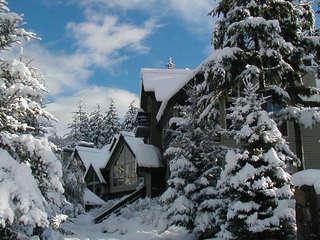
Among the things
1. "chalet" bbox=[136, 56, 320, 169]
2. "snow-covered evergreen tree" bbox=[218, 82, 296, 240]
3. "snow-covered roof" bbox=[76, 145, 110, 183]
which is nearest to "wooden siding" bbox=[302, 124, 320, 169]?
"chalet" bbox=[136, 56, 320, 169]

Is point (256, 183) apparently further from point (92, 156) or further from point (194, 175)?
point (92, 156)

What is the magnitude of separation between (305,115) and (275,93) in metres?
1.62

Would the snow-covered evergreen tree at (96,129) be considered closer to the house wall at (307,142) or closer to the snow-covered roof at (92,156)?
the snow-covered roof at (92,156)

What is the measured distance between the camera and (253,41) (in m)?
15.4

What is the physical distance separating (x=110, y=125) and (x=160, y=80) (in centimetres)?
3455

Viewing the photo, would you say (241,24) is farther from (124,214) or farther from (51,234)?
(124,214)

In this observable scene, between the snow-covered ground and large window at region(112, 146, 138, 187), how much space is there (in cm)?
757

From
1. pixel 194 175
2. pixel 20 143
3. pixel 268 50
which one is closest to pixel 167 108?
pixel 194 175

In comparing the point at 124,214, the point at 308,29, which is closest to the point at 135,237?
the point at 124,214

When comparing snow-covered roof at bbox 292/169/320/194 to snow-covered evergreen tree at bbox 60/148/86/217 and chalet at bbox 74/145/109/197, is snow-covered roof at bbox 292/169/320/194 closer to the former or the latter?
snow-covered evergreen tree at bbox 60/148/86/217

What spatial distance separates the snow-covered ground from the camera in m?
15.8

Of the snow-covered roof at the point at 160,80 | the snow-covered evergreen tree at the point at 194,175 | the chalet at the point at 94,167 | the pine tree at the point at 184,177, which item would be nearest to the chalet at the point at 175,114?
the snow-covered roof at the point at 160,80

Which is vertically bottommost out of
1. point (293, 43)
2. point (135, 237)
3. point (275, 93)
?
point (135, 237)

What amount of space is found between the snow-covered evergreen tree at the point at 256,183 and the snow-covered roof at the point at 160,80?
44.4 feet
